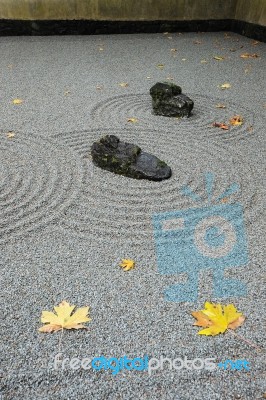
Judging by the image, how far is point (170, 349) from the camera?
1.59 metres

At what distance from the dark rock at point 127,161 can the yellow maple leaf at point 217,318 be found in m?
1.23

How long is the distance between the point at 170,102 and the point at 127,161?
1380 millimetres

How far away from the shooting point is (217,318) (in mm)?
1722

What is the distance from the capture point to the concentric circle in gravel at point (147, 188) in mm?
2344

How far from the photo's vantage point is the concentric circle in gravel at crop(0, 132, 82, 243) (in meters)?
2.39

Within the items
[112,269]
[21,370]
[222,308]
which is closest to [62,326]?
[21,370]

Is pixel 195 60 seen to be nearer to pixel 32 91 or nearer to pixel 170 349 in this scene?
pixel 32 91

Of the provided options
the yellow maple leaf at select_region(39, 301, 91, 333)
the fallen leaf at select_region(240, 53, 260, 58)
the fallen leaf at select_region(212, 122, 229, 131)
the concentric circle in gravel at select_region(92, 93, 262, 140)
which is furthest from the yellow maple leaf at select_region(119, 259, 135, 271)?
the fallen leaf at select_region(240, 53, 260, 58)

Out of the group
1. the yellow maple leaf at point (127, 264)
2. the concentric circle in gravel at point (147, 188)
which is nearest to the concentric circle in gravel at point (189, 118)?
the concentric circle in gravel at point (147, 188)

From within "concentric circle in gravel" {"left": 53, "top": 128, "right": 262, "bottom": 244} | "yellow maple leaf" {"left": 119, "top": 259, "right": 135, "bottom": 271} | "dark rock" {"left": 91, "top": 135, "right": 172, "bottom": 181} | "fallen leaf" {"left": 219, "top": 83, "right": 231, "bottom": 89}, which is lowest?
"fallen leaf" {"left": 219, "top": 83, "right": 231, "bottom": 89}

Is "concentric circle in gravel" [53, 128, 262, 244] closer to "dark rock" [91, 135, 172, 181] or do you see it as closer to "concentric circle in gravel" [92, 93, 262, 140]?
"dark rock" [91, 135, 172, 181]

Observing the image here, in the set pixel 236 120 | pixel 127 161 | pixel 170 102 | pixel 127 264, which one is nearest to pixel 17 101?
pixel 170 102

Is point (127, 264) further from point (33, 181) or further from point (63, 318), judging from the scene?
point (33, 181)

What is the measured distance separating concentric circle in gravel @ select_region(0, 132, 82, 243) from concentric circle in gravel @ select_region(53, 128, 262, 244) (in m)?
0.11
